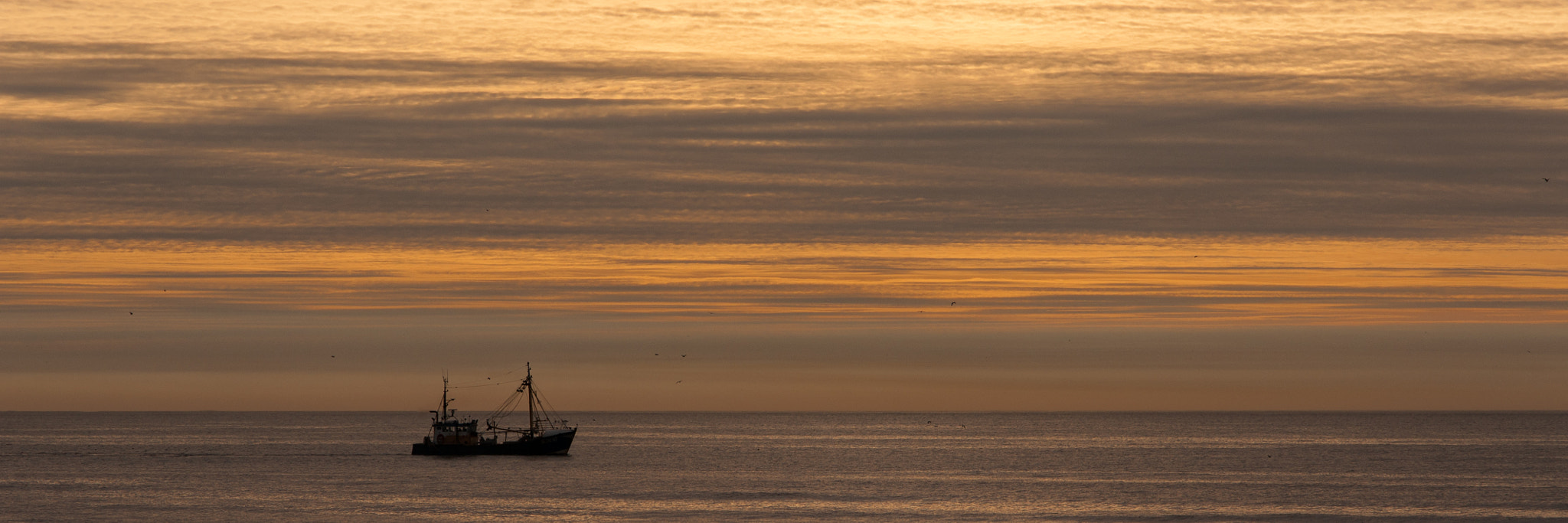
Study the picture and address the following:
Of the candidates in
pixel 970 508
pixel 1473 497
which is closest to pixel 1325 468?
pixel 1473 497

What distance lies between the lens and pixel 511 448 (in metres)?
182

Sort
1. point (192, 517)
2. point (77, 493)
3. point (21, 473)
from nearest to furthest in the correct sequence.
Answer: point (192, 517)
point (77, 493)
point (21, 473)

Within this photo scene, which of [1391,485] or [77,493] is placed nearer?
[77,493]

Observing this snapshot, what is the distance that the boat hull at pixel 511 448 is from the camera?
178m

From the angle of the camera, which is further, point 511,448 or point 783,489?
point 511,448

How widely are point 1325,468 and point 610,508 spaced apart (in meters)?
93.4

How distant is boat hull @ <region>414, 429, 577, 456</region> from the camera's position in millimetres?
178375

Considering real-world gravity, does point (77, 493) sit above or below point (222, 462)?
above

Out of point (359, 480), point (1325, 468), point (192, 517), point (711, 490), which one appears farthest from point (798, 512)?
point (1325, 468)

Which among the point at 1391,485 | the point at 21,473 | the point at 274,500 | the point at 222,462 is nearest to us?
the point at 274,500

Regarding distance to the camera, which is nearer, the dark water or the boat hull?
the dark water

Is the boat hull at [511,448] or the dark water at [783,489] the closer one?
the dark water at [783,489]

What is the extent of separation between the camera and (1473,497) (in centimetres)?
12431

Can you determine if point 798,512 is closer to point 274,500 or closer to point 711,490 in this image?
point 711,490
